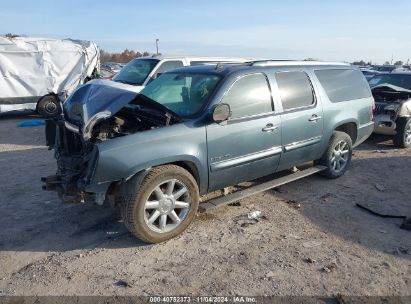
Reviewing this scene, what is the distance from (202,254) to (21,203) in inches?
109

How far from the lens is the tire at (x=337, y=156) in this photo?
5.84 metres

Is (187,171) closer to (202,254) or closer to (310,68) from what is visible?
(202,254)

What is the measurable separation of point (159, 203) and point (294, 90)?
251 centimetres

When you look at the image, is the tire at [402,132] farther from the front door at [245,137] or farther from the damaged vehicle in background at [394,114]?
the front door at [245,137]

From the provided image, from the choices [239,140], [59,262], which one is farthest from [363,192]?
[59,262]

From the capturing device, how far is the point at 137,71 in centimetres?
942

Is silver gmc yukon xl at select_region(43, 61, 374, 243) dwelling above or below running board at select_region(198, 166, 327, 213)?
above

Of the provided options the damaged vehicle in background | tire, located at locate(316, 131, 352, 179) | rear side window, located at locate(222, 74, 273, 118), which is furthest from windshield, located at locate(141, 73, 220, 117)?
the damaged vehicle in background

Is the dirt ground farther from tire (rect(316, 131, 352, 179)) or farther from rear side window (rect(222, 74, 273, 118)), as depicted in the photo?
rear side window (rect(222, 74, 273, 118))

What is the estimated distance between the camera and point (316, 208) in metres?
4.98

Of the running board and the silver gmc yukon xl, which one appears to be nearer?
the silver gmc yukon xl

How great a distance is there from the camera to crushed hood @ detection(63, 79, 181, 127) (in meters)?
3.96

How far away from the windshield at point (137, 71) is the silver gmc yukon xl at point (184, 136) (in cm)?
387

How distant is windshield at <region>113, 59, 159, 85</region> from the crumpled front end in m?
4.61
